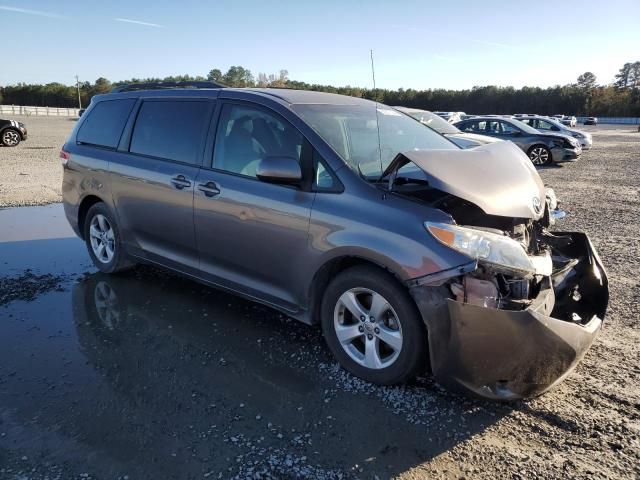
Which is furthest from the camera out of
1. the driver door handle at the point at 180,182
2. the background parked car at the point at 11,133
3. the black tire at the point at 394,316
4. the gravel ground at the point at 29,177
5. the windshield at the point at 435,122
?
the background parked car at the point at 11,133

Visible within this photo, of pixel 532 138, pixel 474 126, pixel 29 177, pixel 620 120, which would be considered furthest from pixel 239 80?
pixel 620 120

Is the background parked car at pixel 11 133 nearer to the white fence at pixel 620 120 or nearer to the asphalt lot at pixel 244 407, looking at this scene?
the asphalt lot at pixel 244 407

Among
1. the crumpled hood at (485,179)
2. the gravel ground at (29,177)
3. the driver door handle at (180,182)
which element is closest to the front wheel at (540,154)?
the gravel ground at (29,177)

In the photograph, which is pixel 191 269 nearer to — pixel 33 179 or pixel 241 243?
pixel 241 243

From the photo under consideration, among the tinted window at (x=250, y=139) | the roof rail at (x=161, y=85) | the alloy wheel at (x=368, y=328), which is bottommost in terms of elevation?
the alloy wheel at (x=368, y=328)

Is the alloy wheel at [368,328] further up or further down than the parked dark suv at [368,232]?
further down

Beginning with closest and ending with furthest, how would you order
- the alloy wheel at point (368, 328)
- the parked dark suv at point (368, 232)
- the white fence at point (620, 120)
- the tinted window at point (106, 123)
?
the parked dark suv at point (368, 232) → the alloy wheel at point (368, 328) → the tinted window at point (106, 123) → the white fence at point (620, 120)

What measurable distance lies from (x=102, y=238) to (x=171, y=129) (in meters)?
1.64

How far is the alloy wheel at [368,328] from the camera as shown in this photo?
10.6ft

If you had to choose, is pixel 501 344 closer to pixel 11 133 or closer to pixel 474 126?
pixel 474 126

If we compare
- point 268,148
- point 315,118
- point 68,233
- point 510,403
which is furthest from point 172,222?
point 68,233

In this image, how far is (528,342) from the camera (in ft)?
9.20

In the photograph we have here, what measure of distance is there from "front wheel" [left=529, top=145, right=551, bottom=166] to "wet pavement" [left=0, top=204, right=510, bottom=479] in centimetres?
1566

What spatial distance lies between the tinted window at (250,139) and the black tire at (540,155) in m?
15.6
